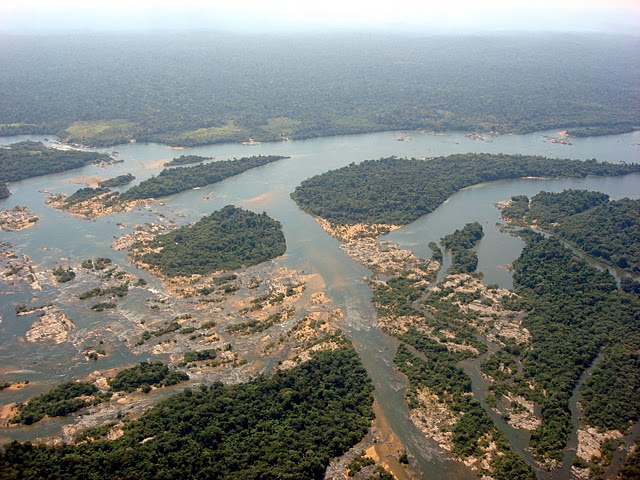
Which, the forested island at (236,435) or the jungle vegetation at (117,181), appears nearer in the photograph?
the forested island at (236,435)

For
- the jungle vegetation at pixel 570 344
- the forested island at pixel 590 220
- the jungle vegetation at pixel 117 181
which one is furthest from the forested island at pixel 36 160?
the jungle vegetation at pixel 570 344

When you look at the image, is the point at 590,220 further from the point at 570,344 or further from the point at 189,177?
the point at 189,177

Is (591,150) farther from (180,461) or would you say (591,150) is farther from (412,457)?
(180,461)

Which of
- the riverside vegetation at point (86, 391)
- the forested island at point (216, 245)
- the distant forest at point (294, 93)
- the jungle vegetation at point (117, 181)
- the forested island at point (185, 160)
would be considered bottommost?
the riverside vegetation at point (86, 391)

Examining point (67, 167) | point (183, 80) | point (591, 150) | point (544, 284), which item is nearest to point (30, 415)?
point (544, 284)

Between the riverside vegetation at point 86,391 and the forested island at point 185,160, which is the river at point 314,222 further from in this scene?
the forested island at point 185,160

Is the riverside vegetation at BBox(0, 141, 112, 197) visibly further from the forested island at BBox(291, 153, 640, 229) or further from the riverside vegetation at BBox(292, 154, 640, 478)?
the riverside vegetation at BBox(292, 154, 640, 478)

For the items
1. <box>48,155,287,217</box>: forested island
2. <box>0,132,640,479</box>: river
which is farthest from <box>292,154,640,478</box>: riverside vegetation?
<box>48,155,287,217</box>: forested island
